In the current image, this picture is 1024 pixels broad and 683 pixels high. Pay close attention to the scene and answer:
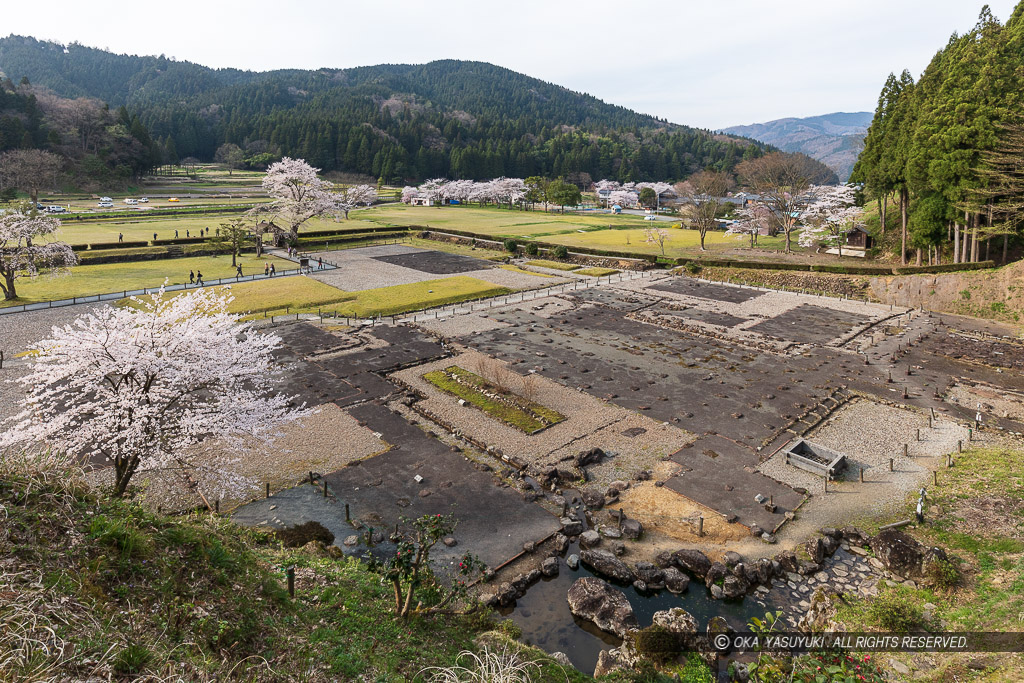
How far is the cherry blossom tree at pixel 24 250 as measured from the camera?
3556 cm

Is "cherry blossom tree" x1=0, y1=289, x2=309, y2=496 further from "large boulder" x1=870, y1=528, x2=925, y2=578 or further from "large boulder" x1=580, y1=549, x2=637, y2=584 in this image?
"large boulder" x1=870, y1=528, x2=925, y2=578

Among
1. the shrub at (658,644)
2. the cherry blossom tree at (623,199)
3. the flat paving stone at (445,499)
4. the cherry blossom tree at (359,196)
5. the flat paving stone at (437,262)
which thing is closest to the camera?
the shrub at (658,644)

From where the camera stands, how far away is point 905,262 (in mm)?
48156

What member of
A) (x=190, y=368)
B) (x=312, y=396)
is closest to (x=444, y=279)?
(x=312, y=396)

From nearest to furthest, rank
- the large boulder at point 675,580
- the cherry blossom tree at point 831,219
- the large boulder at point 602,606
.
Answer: the large boulder at point 602,606, the large boulder at point 675,580, the cherry blossom tree at point 831,219

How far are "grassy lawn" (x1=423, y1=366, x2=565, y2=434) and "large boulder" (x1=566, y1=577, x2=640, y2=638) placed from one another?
8291 millimetres

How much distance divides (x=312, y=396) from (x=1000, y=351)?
122 ft

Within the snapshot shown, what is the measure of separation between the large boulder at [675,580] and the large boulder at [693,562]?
0.29 meters

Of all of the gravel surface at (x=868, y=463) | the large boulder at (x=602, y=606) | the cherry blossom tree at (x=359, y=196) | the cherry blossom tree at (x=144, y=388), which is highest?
the cherry blossom tree at (x=359, y=196)

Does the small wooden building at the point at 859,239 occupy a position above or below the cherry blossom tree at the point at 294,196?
below

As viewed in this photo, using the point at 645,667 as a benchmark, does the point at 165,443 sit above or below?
above

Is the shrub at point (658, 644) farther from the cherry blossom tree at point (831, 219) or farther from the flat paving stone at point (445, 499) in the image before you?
the cherry blossom tree at point (831, 219)

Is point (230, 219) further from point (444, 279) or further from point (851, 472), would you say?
point (851, 472)

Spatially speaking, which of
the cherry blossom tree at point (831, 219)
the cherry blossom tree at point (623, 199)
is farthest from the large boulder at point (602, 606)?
the cherry blossom tree at point (623, 199)
